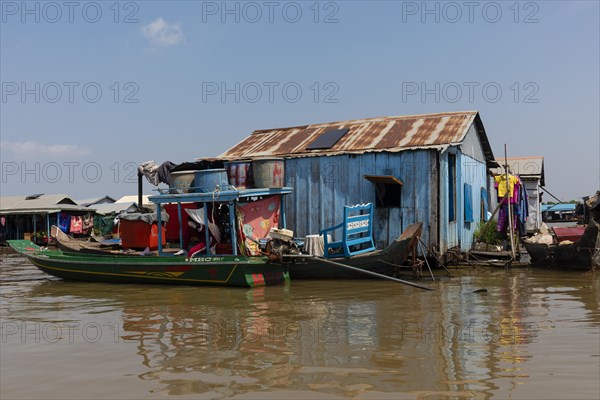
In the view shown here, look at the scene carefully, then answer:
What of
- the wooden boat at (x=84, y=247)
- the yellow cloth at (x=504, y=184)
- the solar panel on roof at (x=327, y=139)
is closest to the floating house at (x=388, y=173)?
the solar panel on roof at (x=327, y=139)

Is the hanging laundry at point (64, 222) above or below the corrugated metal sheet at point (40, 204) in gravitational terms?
below

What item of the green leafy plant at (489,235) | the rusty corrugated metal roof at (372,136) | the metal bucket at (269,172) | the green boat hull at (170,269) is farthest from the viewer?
the green leafy plant at (489,235)

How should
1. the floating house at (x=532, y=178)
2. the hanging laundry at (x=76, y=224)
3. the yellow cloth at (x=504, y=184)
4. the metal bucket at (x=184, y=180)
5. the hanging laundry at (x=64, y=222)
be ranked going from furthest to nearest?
the hanging laundry at (x=76, y=224)
the hanging laundry at (x=64, y=222)
the floating house at (x=532, y=178)
the yellow cloth at (x=504, y=184)
the metal bucket at (x=184, y=180)

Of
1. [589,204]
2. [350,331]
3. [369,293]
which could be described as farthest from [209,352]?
[589,204]

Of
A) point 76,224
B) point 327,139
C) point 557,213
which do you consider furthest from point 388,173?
Answer: point 557,213

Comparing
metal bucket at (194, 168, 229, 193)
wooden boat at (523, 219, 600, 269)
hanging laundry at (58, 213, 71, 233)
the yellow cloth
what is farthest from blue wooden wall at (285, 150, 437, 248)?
hanging laundry at (58, 213, 71, 233)

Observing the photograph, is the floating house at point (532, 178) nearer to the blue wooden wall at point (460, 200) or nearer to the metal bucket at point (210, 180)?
the blue wooden wall at point (460, 200)

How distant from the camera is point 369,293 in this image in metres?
11.1

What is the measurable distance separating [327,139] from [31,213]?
21.2 meters

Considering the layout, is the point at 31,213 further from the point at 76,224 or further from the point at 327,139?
the point at 327,139

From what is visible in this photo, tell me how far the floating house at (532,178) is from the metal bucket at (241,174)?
15883mm

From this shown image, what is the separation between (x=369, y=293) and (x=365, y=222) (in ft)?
9.12

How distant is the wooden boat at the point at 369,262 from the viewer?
41.0ft

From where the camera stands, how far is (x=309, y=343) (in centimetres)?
689
